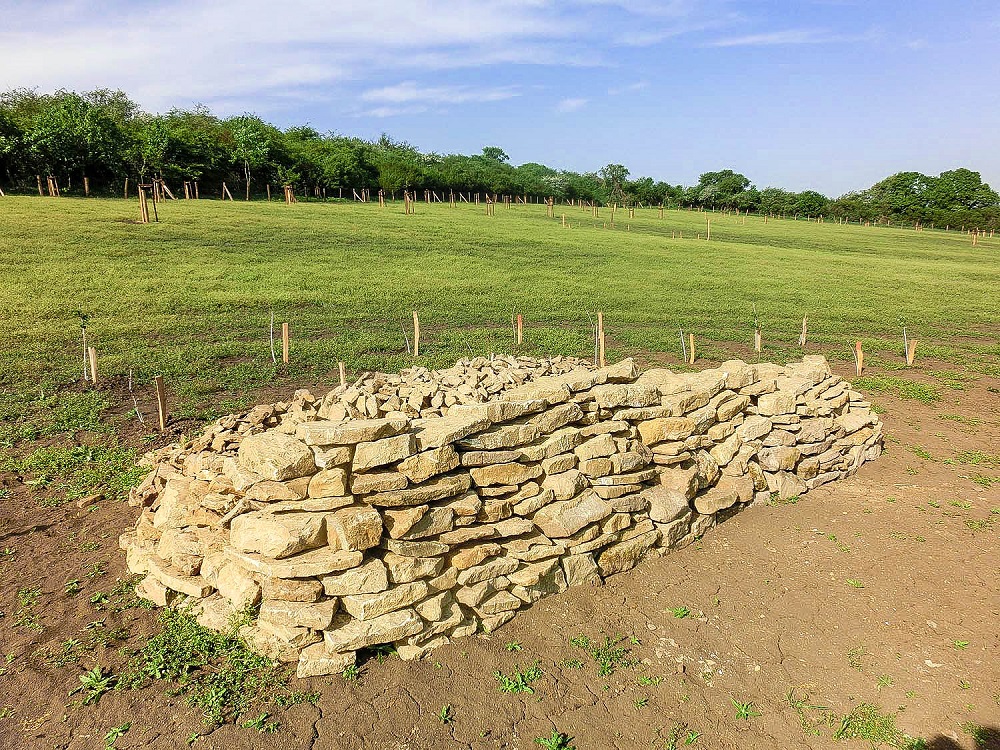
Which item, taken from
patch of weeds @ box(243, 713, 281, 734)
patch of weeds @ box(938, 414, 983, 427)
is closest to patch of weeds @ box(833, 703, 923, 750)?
patch of weeds @ box(243, 713, 281, 734)

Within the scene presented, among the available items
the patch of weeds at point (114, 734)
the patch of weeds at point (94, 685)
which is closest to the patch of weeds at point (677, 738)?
the patch of weeds at point (114, 734)

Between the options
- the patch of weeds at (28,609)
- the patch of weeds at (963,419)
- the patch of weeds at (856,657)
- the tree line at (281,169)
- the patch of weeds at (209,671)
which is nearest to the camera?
the patch of weeds at (209,671)

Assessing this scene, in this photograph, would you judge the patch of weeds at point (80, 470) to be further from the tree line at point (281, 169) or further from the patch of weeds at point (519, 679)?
the tree line at point (281, 169)

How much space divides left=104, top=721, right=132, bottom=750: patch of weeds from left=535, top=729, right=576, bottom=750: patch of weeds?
134 inches

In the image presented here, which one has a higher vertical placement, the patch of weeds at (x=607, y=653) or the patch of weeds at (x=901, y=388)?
the patch of weeds at (x=901, y=388)

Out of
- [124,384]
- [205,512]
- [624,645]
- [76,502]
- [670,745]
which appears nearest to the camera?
[670,745]

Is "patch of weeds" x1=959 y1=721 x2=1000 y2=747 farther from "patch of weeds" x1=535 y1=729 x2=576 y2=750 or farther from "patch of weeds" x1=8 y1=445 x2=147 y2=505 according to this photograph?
"patch of weeds" x1=8 y1=445 x2=147 y2=505

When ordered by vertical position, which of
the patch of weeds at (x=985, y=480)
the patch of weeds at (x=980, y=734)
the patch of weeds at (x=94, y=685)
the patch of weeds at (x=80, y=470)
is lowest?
the patch of weeds at (x=980, y=734)

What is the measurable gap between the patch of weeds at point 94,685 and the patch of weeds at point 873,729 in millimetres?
6402

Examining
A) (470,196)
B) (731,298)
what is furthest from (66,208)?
(470,196)

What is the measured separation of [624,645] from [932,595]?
366 centimetres

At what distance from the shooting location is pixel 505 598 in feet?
22.1

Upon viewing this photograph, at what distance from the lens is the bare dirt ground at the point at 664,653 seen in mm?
5422

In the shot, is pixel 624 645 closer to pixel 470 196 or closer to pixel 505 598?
pixel 505 598
